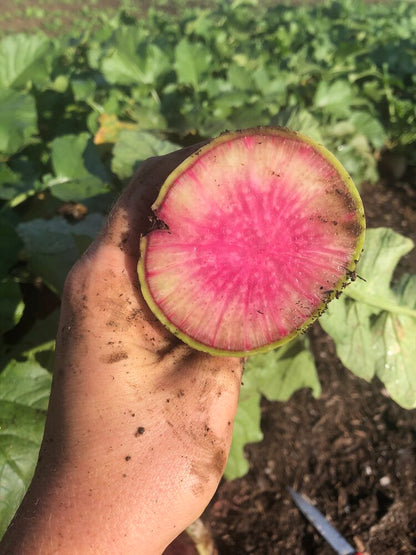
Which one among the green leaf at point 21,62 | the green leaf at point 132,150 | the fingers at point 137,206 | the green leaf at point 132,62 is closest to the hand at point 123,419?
the fingers at point 137,206

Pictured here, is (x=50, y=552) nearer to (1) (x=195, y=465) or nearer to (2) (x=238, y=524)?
(1) (x=195, y=465)

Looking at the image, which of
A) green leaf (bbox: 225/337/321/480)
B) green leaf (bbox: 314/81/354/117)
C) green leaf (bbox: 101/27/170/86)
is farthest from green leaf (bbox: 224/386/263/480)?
green leaf (bbox: 314/81/354/117)

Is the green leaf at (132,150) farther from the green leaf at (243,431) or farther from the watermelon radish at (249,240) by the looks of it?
the green leaf at (243,431)

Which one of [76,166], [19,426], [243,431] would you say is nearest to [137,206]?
[19,426]

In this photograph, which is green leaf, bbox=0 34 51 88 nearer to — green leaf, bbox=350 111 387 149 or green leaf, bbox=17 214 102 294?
green leaf, bbox=17 214 102 294

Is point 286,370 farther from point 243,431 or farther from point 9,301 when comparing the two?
point 9,301

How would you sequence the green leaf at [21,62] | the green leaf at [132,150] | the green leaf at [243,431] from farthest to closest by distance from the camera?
the green leaf at [21,62] → the green leaf at [243,431] → the green leaf at [132,150]

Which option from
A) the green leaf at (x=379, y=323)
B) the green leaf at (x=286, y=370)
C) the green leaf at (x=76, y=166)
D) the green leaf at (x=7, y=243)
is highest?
the green leaf at (x=76, y=166)
